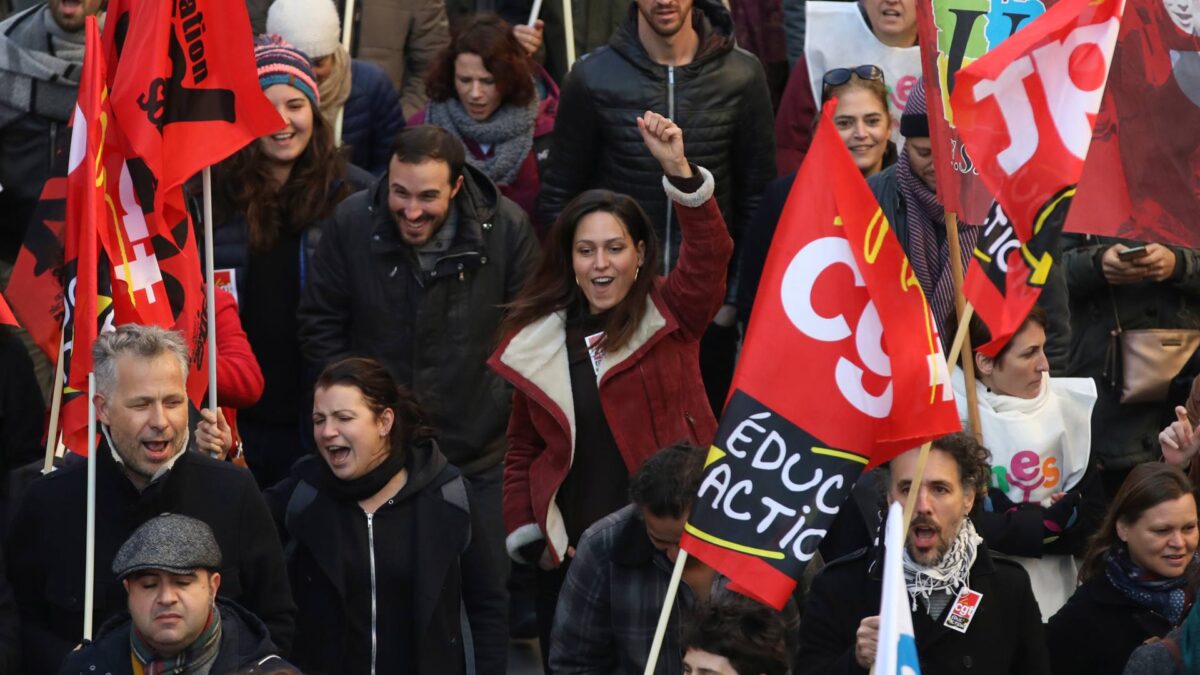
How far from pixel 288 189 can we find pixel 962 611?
3.54 m

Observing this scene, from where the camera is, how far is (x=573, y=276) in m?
7.65

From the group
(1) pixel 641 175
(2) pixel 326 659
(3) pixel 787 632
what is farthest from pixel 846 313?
(1) pixel 641 175

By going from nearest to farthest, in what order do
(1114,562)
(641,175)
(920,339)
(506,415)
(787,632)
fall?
(920,339)
(787,632)
(1114,562)
(506,415)
(641,175)

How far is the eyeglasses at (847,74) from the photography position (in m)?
8.92

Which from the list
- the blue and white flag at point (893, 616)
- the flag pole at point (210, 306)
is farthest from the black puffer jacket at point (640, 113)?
the blue and white flag at point (893, 616)

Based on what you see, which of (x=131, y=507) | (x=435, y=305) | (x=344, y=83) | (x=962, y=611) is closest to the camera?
(x=962, y=611)

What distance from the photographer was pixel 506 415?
336 inches

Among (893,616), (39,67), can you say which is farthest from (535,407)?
(893,616)

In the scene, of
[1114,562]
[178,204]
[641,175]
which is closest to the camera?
[1114,562]

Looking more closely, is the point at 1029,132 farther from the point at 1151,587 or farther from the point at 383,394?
the point at 383,394

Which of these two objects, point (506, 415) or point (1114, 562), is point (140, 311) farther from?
point (1114, 562)

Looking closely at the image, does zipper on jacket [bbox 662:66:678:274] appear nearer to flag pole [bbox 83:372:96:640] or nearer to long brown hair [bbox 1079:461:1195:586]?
long brown hair [bbox 1079:461:1195:586]

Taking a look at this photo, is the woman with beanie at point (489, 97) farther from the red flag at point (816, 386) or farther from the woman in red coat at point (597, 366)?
the red flag at point (816, 386)

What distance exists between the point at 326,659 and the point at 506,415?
1655 millimetres
